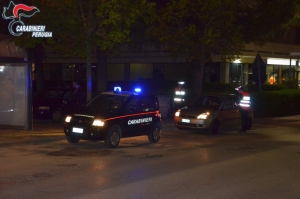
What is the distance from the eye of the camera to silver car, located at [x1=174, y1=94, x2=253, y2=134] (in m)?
19.7

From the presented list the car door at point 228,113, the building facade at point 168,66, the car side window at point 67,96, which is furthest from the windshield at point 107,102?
the building facade at point 168,66

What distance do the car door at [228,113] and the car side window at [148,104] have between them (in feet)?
13.4

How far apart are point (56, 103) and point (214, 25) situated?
7936 mm

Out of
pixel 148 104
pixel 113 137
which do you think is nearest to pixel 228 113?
pixel 148 104

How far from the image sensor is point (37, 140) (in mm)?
16234

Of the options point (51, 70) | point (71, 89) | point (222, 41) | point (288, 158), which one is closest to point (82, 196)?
point (288, 158)

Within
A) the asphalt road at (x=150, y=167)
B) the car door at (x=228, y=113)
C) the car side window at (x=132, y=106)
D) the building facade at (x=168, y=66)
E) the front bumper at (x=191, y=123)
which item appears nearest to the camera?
the asphalt road at (x=150, y=167)

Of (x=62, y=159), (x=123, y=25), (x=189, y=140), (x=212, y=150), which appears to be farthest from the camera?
(x=123, y=25)

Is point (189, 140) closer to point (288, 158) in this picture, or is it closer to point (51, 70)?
point (288, 158)

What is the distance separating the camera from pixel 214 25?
24031 mm

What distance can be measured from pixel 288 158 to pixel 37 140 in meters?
7.51

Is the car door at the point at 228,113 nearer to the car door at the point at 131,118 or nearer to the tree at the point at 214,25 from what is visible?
the tree at the point at 214,25
